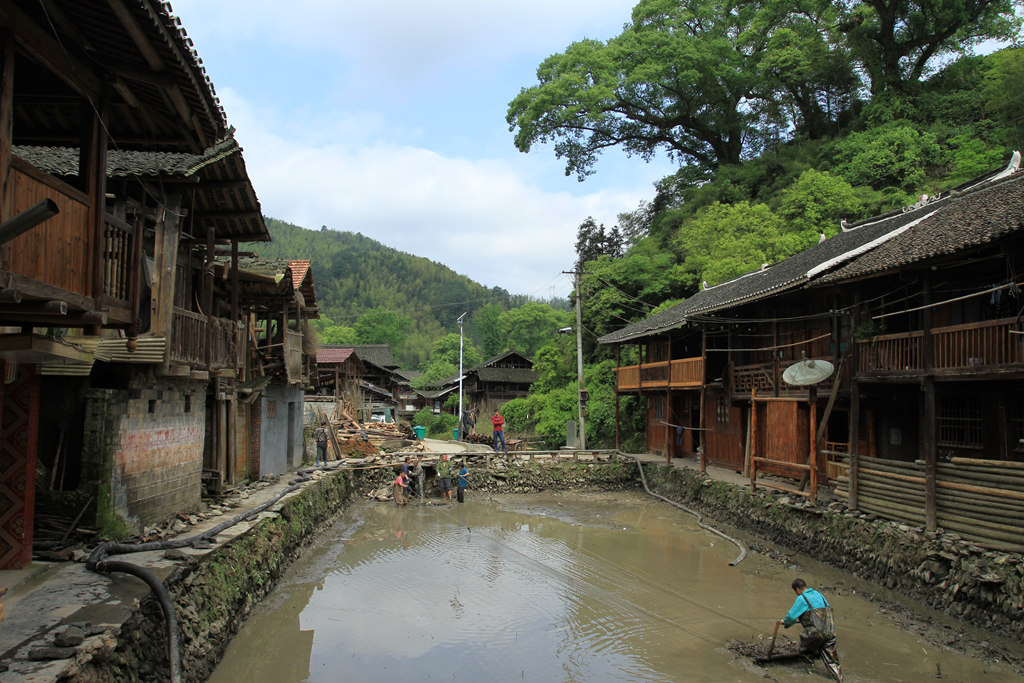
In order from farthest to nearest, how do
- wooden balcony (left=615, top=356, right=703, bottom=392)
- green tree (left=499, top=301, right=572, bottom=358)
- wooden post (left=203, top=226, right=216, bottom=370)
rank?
1. green tree (left=499, top=301, right=572, bottom=358)
2. wooden balcony (left=615, top=356, right=703, bottom=392)
3. wooden post (left=203, top=226, right=216, bottom=370)

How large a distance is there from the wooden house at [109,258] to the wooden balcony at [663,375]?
14.4m

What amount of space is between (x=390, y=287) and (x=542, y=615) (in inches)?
3888

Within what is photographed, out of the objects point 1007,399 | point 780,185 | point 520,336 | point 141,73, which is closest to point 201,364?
point 141,73

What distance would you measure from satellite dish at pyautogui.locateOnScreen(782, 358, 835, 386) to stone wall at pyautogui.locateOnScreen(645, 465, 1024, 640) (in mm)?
2774

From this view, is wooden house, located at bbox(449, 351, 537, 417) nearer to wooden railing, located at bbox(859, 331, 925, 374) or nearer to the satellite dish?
the satellite dish

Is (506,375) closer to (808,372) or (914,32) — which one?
(914,32)

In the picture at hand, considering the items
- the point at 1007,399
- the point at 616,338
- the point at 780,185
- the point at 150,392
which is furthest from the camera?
the point at 780,185

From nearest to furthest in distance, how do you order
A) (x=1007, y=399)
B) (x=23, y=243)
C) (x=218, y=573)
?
(x=23, y=243), (x=218, y=573), (x=1007, y=399)

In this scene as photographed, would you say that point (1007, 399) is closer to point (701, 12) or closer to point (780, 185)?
point (780, 185)

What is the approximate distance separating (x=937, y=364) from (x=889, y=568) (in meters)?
3.90

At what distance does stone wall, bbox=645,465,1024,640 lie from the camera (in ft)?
32.3

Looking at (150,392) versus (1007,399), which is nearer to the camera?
(150,392)

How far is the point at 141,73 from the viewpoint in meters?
5.93

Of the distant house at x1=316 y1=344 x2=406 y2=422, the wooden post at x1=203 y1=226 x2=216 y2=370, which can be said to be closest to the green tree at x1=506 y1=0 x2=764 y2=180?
the distant house at x1=316 y1=344 x2=406 y2=422
